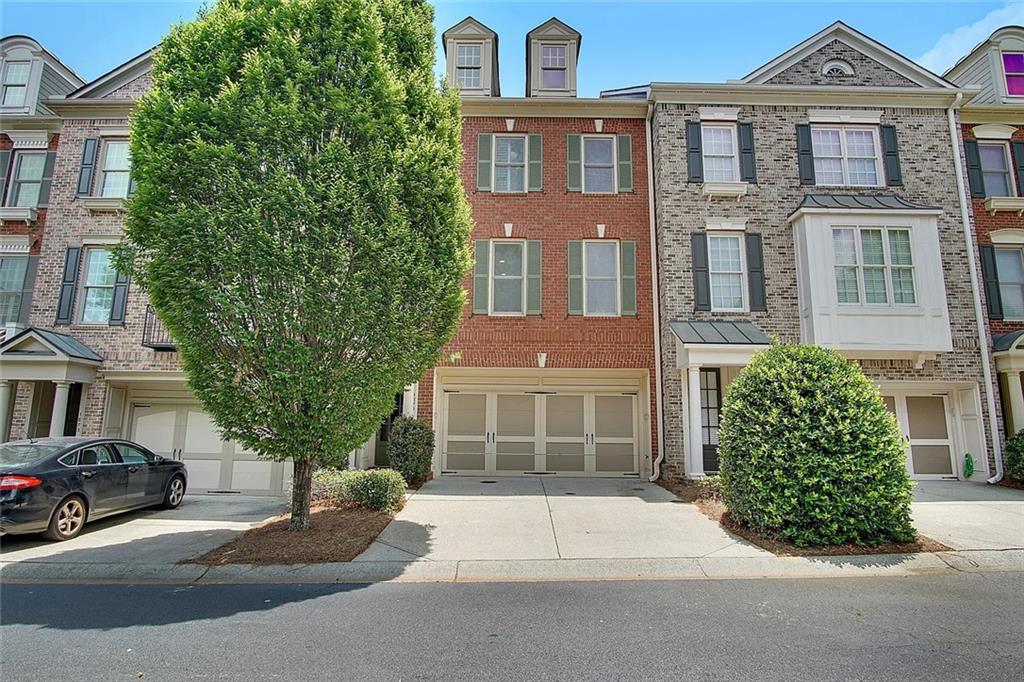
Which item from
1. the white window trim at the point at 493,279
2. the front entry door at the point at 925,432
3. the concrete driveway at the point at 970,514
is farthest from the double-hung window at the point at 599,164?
the concrete driveway at the point at 970,514

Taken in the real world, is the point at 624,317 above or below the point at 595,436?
above

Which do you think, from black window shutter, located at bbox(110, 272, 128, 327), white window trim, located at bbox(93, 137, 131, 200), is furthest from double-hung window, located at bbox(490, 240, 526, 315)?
white window trim, located at bbox(93, 137, 131, 200)

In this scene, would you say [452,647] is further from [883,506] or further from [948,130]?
[948,130]

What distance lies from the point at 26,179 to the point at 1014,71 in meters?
26.9

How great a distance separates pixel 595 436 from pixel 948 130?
1204 cm

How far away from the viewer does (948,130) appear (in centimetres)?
1353

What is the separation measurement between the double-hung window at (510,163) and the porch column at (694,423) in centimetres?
645

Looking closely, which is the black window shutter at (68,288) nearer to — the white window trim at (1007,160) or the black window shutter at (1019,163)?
the white window trim at (1007,160)

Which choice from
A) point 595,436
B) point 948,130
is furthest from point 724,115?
point 595,436

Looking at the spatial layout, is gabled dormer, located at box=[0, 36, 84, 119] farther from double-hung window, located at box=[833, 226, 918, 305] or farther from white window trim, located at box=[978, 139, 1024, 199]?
white window trim, located at box=[978, 139, 1024, 199]

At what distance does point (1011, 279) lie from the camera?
13.2 meters

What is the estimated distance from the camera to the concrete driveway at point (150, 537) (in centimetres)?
676

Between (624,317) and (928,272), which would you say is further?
(624,317)

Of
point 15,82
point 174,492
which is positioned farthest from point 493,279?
point 15,82
